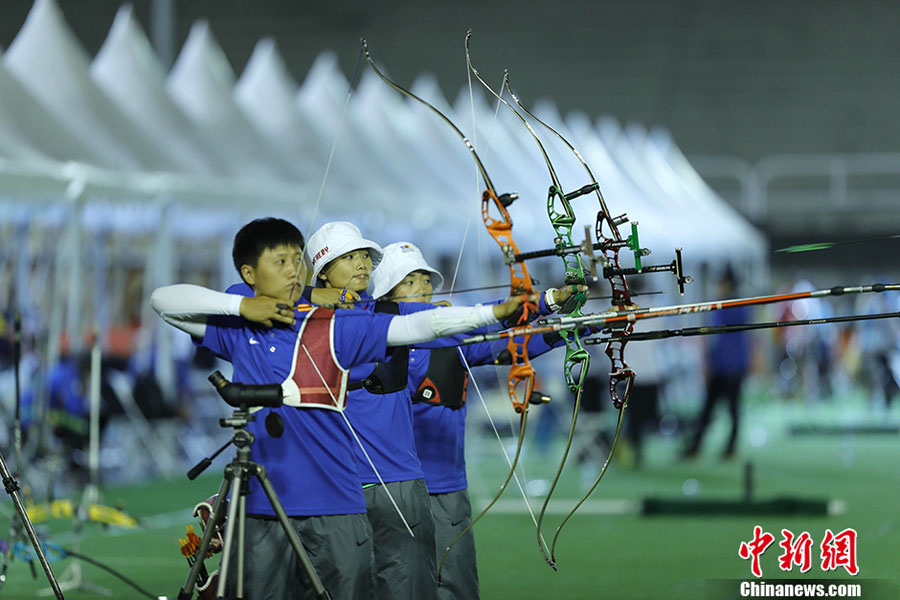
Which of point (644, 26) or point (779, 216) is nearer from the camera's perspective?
point (779, 216)

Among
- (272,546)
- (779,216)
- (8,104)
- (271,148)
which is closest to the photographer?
(272,546)

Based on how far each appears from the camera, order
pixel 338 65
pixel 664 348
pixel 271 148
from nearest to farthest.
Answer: pixel 271 148
pixel 664 348
pixel 338 65

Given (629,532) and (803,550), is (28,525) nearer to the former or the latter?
(803,550)

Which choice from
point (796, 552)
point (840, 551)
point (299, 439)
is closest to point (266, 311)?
point (299, 439)

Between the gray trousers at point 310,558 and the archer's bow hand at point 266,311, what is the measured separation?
0.57m

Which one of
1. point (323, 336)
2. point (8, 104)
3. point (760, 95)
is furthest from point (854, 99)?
point (323, 336)

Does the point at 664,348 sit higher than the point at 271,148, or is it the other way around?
the point at 271,148

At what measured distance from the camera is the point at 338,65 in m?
29.1

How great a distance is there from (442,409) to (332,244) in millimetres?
912

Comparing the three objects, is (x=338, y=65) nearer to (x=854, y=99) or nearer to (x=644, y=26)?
(x=644, y=26)

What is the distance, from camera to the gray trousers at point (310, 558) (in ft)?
12.6

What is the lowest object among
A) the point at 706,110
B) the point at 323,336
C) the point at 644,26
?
the point at 323,336

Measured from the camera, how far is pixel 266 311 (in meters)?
3.84

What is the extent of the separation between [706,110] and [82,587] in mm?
24810
